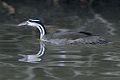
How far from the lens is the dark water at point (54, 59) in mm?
11672

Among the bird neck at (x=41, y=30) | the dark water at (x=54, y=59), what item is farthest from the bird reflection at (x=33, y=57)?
the bird neck at (x=41, y=30)

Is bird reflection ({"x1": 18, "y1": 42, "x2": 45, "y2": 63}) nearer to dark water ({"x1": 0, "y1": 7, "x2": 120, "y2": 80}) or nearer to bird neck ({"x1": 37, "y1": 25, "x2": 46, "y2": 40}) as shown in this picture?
dark water ({"x1": 0, "y1": 7, "x2": 120, "y2": 80})

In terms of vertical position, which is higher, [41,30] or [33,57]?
[41,30]

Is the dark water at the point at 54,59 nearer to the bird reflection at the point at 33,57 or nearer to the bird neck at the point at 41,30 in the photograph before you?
the bird reflection at the point at 33,57

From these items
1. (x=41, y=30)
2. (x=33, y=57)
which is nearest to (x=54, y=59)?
(x=33, y=57)

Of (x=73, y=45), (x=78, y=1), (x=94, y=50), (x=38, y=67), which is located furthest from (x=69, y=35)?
(x=78, y=1)

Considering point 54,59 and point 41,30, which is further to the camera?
point 41,30

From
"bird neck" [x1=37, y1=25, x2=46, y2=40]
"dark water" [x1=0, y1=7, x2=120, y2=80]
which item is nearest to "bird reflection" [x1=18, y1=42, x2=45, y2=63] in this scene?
"dark water" [x1=0, y1=7, x2=120, y2=80]

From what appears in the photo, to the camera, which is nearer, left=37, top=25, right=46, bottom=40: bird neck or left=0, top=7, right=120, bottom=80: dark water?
left=0, top=7, right=120, bottom=80: dark water

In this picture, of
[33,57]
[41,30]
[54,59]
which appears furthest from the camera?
[41,30]

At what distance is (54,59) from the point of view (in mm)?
13523

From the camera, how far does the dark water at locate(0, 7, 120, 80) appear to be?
1167 cm

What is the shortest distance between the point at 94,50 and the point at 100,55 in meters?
0.89

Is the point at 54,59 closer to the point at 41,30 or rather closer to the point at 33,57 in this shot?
the point at 33,57
